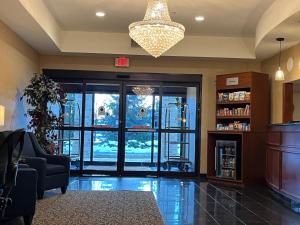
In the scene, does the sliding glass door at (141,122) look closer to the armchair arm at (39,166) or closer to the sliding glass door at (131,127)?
the sliding glass door at (131,127)

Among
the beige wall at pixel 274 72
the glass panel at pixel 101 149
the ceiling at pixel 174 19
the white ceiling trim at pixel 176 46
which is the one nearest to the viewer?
the ceiling at pixel 174 19

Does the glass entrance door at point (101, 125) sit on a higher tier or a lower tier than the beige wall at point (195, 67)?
lower

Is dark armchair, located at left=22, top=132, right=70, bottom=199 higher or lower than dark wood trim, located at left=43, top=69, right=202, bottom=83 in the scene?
lower

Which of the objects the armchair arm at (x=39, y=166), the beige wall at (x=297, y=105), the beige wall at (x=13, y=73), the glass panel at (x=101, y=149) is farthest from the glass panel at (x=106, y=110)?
the beige wall at (x=297, y=105)

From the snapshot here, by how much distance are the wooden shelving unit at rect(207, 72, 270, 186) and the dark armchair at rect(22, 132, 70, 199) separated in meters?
3.48

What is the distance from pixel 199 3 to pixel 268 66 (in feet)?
9.77

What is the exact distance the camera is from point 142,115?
8.73 metres

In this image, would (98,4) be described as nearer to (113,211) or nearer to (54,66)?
(54,66)

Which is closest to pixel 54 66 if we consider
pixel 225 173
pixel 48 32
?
pixel 48 32

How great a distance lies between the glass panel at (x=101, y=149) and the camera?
8688 millimetres

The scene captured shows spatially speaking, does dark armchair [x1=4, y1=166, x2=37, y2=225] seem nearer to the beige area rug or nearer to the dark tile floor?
the beige area rug

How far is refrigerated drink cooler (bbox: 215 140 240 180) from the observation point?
7855mm

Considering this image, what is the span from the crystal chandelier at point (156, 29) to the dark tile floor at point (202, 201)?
7.50 ft

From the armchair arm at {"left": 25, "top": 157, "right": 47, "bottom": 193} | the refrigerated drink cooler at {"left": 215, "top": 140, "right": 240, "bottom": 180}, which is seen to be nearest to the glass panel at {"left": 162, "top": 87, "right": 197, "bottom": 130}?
the refrigerated drink cooler at {"left": 215, "top": 140, "right": 240, "bottom": 180}
